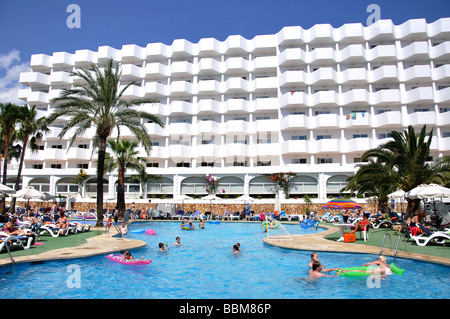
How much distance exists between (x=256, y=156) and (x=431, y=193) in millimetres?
27042

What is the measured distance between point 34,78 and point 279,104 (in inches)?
1373

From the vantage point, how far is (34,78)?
46156 millimetres

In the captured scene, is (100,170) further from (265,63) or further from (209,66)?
(265,63)

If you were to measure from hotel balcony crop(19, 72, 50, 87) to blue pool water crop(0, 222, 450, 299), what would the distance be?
147ft

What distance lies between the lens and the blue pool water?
7.58 metres

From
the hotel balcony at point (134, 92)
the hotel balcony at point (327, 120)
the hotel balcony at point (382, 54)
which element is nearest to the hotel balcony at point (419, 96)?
the hotel balcony at point (382, 54)

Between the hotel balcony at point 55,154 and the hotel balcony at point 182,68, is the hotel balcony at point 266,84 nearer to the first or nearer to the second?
the hotel balcony at point 182,68

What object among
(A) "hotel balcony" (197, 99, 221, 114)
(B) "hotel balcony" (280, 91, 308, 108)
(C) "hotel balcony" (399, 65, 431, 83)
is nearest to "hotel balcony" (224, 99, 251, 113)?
(A) "hotel balcony" (197, 99, 221, 114)

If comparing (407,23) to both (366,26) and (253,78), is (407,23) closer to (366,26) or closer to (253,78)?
(366,26)

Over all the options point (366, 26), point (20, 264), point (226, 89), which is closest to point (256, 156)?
point (226, 89)

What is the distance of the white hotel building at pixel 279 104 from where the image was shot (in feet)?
126

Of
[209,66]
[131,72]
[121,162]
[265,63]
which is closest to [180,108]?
[209,66]
